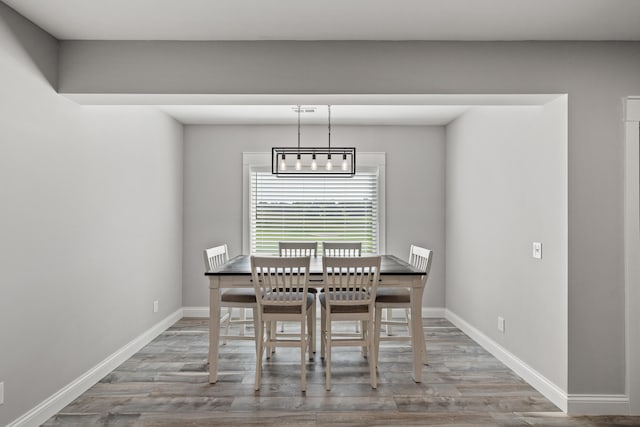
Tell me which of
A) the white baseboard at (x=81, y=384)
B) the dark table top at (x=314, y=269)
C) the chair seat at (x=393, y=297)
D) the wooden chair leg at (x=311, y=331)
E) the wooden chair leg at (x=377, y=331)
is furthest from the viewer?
the wooden chair leg at (x=311, y=331)

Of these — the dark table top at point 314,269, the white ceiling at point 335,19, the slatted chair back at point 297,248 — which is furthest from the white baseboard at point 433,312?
the white ceiling at point 335,19

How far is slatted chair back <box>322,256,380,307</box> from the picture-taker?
10.7 feet

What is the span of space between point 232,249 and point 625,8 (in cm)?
460

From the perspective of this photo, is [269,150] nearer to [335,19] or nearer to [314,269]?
[314,269]

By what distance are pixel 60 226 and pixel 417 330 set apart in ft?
9.24

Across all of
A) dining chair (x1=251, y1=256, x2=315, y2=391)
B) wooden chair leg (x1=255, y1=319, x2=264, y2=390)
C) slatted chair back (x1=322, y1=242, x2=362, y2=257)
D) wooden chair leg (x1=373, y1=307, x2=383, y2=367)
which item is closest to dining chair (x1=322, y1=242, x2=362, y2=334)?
slatted chair back (x1=322, y1=242, x2=362, y2=257)

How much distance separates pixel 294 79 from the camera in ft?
9.87

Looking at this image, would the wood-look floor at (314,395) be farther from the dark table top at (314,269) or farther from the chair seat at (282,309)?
the dark table top at (314,269)

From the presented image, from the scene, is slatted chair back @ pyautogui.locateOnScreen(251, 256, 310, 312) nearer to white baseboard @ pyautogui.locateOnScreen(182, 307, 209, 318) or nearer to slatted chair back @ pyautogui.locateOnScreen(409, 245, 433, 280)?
slatted chair back @ pyautogui.locateOnScreen(409, 245, 433, 280)

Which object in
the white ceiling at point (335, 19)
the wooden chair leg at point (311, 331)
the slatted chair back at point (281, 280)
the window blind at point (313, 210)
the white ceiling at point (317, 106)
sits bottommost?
the wooden chair leg at point (311, 331)

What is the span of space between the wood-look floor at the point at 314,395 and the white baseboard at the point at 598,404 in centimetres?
6

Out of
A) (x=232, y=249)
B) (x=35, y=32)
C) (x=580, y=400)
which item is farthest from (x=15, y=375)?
(x=580, y=400)

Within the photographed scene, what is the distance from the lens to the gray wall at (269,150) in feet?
18.3

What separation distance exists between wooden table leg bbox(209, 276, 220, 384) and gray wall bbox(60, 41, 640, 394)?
1.55 metres
